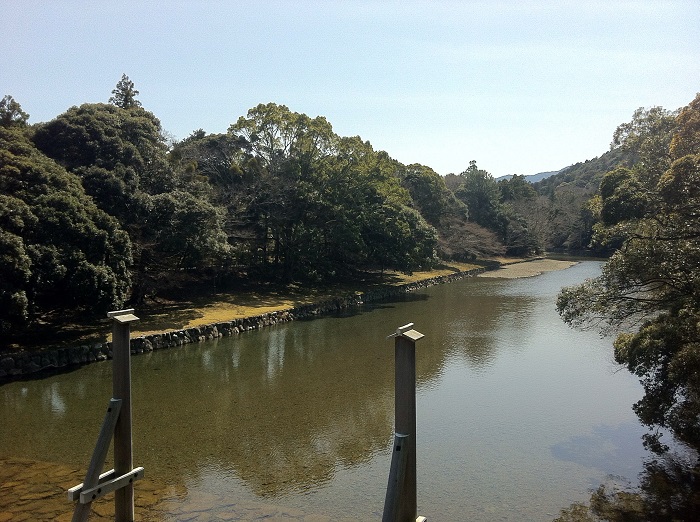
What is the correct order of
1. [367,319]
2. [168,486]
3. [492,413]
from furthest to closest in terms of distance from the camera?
[367,319] < [492,413] < [168,486]

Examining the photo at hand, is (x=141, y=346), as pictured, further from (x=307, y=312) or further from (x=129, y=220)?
(x=307, y=312)

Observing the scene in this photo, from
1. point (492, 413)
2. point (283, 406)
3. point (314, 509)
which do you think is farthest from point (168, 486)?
point (492, 413)

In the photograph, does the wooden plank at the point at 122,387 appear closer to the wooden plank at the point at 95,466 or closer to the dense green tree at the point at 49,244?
the wooden plank at the point at 95,466

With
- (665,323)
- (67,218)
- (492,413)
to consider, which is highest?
(67,218)

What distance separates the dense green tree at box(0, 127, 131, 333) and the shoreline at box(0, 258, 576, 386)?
1021 millimetres

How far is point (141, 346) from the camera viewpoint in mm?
16469

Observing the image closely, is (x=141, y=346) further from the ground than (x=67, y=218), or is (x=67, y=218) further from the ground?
(x=67, y=218)

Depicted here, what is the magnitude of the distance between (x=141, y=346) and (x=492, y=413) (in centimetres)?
1059

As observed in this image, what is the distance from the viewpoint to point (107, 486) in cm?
530

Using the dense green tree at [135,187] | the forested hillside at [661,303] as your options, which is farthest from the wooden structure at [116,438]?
the dense green tree at [135,187]

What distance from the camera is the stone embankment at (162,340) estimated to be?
542 inches

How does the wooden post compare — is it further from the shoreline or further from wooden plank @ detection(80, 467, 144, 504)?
the shoreline

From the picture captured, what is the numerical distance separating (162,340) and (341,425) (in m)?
8.93

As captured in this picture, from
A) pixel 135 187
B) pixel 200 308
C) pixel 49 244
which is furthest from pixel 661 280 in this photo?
pixel 200 308
